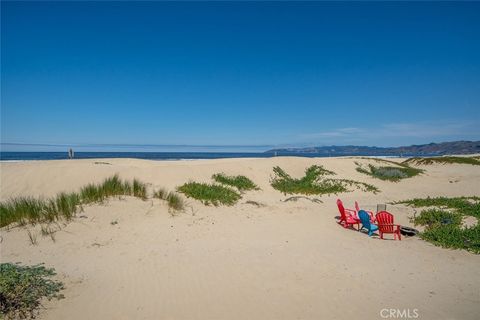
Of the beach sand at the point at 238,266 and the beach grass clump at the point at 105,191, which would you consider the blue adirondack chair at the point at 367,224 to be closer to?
the beach sand at the point at 238,266

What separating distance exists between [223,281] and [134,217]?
5.35m

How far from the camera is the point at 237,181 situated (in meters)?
17.5

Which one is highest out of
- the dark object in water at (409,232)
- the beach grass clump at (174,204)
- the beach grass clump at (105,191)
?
the beach grass clump at (105,191)

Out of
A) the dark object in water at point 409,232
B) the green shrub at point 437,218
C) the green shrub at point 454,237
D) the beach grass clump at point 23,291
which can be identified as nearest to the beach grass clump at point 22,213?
the beach grass clump at point 23,291

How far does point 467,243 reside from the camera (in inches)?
313

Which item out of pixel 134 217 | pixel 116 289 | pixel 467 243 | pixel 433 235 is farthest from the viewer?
pixel 134 217

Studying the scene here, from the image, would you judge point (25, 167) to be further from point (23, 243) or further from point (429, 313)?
point (429, 313)

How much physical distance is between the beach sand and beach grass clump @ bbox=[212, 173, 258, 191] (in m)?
4.25

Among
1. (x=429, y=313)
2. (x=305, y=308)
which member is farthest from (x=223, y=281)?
(x=429, y=313)

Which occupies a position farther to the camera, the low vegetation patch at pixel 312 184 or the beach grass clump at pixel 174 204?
the low vegetation patch at pixel 312 184

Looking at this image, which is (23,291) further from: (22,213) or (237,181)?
(237,181)

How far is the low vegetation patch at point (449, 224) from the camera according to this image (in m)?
8.07

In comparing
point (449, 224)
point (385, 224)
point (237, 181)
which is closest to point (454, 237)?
point (449, 224)

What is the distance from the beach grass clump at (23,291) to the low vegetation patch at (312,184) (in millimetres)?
13372
